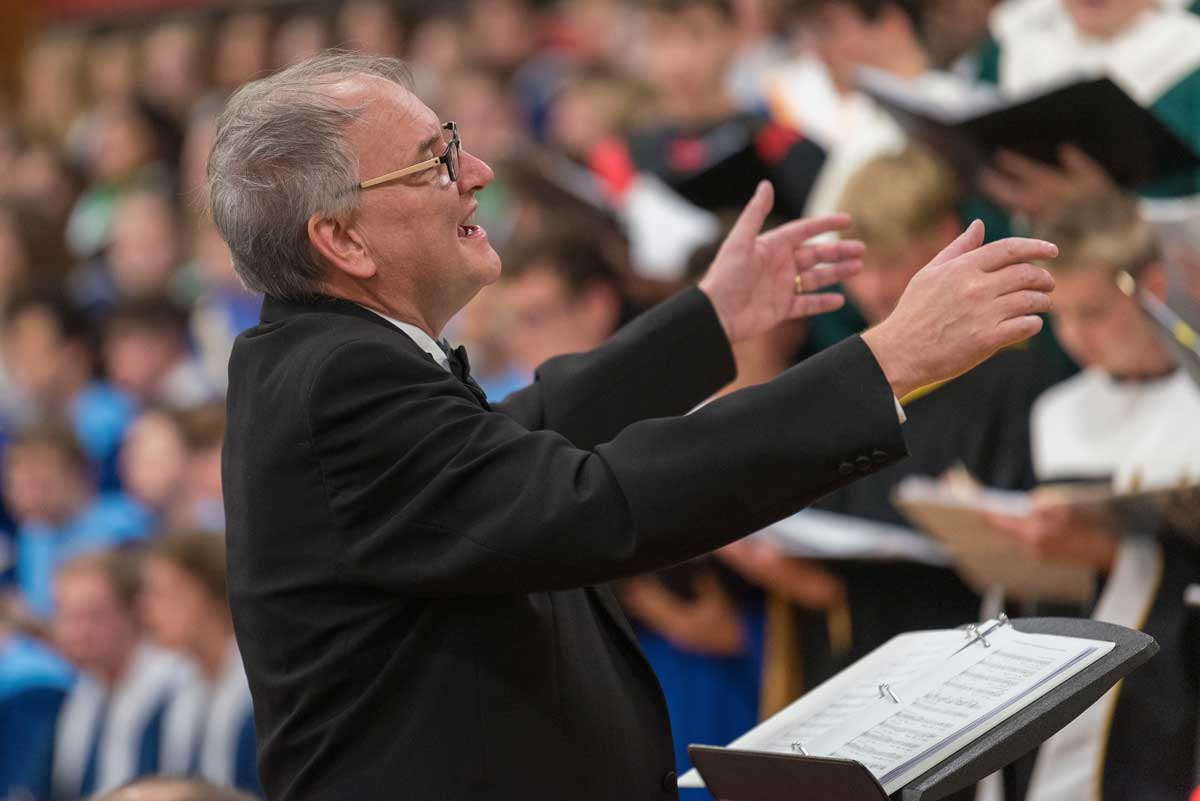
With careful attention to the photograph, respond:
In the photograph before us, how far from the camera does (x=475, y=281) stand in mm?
2080

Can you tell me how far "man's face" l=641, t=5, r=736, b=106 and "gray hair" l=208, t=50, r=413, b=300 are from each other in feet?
11.3

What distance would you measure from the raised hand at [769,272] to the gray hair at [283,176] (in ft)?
2.24

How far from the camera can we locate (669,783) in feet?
6.69

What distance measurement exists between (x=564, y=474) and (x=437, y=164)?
0.48m

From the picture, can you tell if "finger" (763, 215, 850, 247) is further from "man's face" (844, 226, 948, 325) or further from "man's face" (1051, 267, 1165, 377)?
"man's face" (844, 226, 948, 325)

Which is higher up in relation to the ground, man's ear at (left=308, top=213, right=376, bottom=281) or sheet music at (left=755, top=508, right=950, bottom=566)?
man's ear at (left=308, top=213, right=376, bottom=281)

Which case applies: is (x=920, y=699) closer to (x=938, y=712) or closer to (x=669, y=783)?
(x=938, y=712)

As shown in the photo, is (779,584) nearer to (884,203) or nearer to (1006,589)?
(1006,589)

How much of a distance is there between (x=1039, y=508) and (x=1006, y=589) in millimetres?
404

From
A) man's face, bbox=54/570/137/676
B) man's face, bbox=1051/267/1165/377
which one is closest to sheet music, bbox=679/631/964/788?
man's face, bbox=1051/267/1165/377

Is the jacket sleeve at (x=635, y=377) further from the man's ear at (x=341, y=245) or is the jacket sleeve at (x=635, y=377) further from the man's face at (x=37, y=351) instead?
the man's face at (x=37, y=351)

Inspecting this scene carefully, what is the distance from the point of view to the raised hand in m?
2.50

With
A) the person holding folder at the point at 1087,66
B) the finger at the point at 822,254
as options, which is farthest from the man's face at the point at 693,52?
the finger at the point at 822,254

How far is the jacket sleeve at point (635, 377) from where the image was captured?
2.42m
